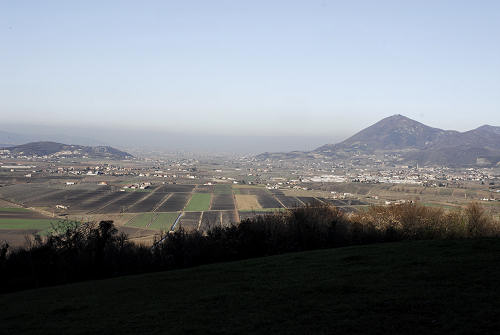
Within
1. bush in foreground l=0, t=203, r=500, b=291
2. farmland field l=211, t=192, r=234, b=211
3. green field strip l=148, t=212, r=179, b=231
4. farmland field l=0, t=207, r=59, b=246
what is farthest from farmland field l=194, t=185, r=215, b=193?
bush in foreground l=0, t=203, r=500, b=291

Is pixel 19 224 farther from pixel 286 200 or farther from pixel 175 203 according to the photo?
pixel 286 200

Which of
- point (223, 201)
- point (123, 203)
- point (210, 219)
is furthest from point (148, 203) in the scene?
point (210, 219)

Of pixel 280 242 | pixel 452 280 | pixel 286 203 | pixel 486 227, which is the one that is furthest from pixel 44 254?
pixel 286 203

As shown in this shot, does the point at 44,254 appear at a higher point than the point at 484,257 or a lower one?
lower

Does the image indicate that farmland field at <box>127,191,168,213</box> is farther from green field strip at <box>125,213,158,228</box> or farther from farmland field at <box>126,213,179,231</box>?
farmland field at <box>126,213,179,231</box>

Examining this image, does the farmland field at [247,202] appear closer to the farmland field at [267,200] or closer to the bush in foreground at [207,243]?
the farmland field at [267,200]

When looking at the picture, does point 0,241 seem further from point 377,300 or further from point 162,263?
point 377,300
